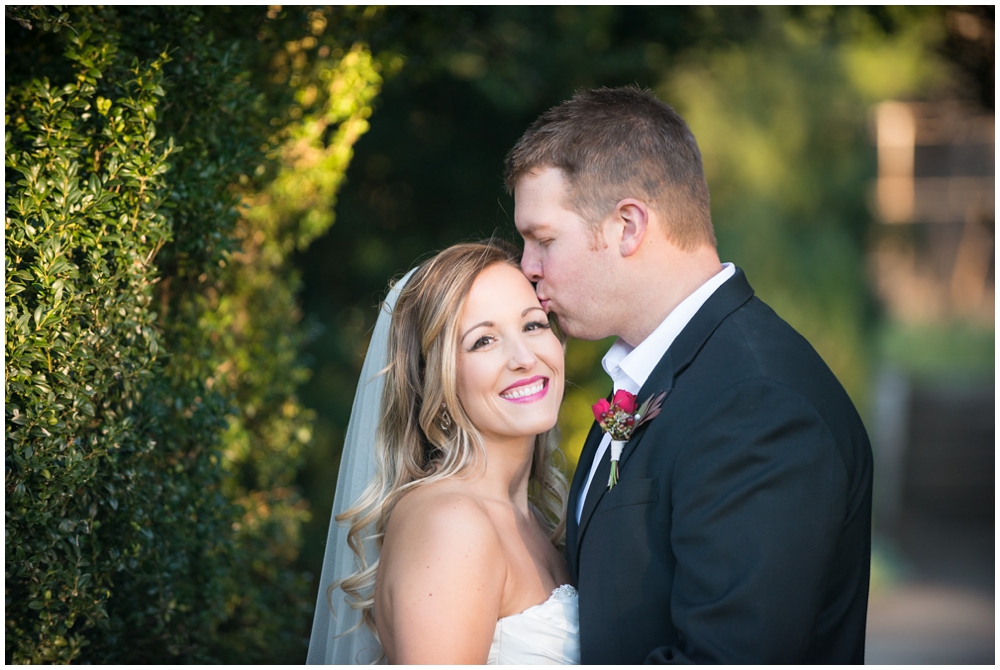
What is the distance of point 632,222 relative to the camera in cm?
277

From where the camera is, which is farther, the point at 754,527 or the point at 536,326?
the point at 536,326

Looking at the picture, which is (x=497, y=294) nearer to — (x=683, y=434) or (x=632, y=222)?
(x=632, y=222)

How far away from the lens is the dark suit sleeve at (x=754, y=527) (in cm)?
220

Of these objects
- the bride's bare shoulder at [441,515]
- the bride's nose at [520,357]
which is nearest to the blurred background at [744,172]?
the bride's nose at [520,357]

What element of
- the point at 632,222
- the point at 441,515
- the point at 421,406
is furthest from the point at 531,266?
the point at 441,515

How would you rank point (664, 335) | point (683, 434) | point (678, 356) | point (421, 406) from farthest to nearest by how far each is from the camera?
point (421, 406), point (664, 335), point (678, 356), point (683, 434)

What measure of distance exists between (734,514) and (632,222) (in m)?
0.95

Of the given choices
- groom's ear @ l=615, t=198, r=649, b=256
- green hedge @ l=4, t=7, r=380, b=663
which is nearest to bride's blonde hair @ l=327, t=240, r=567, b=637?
groom's ear @ l=615, t=198, r=649, b=256

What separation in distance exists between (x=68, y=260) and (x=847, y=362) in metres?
7.60

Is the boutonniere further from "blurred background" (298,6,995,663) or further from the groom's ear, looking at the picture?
"blurred background" (298,6,995,663)

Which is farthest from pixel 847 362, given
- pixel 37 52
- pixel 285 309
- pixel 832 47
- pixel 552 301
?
pixel 37 52

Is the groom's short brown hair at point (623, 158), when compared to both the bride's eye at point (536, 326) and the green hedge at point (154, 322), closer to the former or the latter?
the bride's eye at point (536, 326)

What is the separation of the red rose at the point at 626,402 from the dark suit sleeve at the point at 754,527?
0.29 meters

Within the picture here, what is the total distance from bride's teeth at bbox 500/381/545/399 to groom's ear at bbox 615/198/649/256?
51 centimetres
